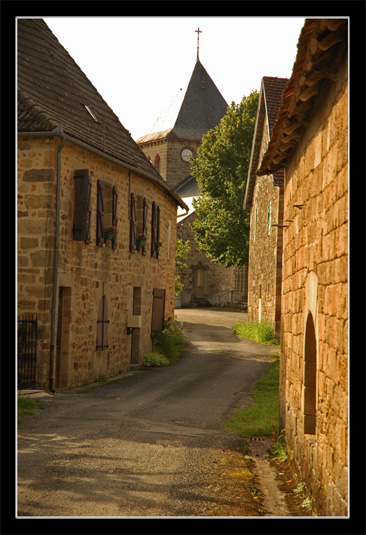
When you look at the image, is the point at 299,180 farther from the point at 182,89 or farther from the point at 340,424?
the point at 182,89

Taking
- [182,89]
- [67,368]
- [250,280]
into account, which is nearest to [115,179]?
[67,368]

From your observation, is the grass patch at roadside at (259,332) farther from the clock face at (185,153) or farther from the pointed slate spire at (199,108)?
the pointed slate spire at (199,108)

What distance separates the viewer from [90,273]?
49.8ft

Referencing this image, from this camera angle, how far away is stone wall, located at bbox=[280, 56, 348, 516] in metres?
4.71

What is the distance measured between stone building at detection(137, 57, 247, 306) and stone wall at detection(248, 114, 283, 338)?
15185 mm

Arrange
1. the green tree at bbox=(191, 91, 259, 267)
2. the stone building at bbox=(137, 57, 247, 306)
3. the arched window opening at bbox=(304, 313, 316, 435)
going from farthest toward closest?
the stone building at bbox=(137, 57, 247, 306) < the green tree at bbox=(191, 91, 259, 267) < the arched window opening at bbox=(304, 313, 316, 435)

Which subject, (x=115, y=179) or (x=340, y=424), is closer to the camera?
(x=340, y=424)

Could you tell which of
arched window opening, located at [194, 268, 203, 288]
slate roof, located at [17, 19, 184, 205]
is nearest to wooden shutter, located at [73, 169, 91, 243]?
slate roof, located at [17, 19, 184, 205]

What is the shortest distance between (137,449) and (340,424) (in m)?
3.88

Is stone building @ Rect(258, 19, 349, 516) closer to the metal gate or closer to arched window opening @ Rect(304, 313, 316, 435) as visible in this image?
arched window opening @ Rect(304, 313, 316, 435)

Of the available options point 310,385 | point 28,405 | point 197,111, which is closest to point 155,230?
point 28,405

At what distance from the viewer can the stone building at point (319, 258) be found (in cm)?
466

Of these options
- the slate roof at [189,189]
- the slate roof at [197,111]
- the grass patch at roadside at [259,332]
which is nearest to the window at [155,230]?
the grass patch at roadside at [259,332]

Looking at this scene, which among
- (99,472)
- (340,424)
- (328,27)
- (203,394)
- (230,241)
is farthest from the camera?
(230,241)
